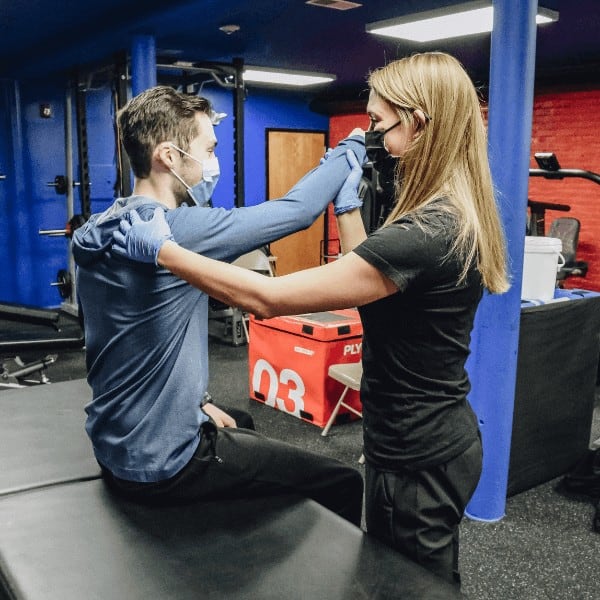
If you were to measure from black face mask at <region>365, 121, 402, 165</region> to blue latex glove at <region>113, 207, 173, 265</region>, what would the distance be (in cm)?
Result: 47

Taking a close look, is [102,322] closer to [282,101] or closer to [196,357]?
[196,357]

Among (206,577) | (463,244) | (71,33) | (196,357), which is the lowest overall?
(206,577)

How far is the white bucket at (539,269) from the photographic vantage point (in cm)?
303

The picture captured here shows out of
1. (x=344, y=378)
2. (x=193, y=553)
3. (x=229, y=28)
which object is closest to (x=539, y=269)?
(x=344, y=378)

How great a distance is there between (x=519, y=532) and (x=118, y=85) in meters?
4.78

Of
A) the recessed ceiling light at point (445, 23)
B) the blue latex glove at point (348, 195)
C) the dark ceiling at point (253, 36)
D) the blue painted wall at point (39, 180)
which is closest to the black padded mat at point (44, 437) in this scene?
the blue latex glove at point (348, 195)

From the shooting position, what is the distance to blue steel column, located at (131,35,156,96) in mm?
5137

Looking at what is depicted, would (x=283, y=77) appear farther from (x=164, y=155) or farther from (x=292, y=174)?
(x=164, y=155)

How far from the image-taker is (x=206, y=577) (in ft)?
4.59

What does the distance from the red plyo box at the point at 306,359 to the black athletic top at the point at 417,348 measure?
2531mm

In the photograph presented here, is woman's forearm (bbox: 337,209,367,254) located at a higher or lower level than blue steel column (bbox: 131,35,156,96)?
lower

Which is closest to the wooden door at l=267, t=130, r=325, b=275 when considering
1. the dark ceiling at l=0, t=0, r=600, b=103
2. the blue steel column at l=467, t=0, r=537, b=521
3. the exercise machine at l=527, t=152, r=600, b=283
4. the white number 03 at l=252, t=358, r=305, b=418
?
the dark ceiling at l=0, t=0, r=600, b=103

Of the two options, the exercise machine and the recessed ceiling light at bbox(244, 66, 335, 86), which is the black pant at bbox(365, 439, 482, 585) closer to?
the exercise machine

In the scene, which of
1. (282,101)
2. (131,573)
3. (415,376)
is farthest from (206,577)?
(282,101)
